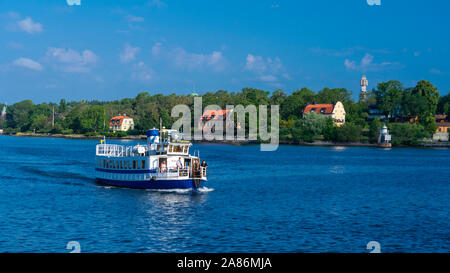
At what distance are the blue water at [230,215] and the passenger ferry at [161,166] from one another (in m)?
1.29

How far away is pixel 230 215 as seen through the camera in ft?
142

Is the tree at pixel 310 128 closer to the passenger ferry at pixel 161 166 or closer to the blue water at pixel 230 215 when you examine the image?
the blue water at pixel 230 215

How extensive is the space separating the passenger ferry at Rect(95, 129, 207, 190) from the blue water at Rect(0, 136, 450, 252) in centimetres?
129

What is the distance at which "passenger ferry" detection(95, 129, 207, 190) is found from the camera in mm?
54531

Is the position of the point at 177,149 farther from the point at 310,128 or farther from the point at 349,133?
the point at 310,128

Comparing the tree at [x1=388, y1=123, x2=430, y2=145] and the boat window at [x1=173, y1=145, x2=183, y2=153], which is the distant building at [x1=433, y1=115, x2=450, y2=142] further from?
the boat window at [x1=173, y1=145, x2=183, y2=153]

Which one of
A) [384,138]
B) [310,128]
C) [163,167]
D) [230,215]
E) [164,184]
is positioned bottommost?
[230,215]

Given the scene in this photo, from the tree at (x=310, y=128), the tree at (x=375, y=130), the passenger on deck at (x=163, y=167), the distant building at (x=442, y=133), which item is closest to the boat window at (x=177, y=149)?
the passenger on deck at (x=163, y=167)

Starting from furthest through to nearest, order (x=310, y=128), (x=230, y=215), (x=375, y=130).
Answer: (x=310, y=128) → (x=375, y=130) → (x=230, y=215)

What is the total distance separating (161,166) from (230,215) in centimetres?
1564

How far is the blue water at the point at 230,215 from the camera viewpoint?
33656 millimetres

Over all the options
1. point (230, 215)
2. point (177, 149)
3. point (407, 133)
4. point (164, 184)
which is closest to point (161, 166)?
point (164, 184)

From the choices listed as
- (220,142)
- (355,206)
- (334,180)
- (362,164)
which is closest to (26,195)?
(355,206)

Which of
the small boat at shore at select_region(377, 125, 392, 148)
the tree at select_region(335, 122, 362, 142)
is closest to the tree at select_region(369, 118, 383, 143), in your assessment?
the small boat at shore at select_region(377, 125, 392, 148)
